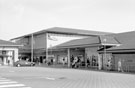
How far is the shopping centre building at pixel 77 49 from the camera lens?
3120 cm

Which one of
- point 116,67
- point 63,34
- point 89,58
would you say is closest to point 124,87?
point 116,67

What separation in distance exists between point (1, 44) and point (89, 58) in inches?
843

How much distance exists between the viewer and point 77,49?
43.8 meters

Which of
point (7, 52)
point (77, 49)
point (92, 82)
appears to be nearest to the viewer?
point (92, 82)

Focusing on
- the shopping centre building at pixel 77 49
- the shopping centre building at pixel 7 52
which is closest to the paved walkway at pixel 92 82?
the shopping centre building at pixel 77 49

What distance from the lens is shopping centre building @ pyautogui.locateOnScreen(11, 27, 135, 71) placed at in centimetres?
3120

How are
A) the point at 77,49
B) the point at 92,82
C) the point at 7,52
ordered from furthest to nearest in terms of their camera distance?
1. the point at 7,52
2. the point at 77,49
3. the point at 92,82

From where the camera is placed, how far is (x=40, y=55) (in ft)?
201

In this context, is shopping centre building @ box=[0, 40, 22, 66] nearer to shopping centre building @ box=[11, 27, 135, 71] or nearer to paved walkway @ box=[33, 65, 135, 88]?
shopping centre building @ box=[11, 27, 135, 71]

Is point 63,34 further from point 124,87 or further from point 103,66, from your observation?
point 124,87

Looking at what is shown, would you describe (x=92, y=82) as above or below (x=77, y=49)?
below

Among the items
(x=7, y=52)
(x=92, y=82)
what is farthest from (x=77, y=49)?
(x=92, y=82)

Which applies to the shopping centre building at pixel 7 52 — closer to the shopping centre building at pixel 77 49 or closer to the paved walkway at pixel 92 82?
the shopping centre building at pixel 77 49

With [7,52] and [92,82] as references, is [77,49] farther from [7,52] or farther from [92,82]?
[92,82]
